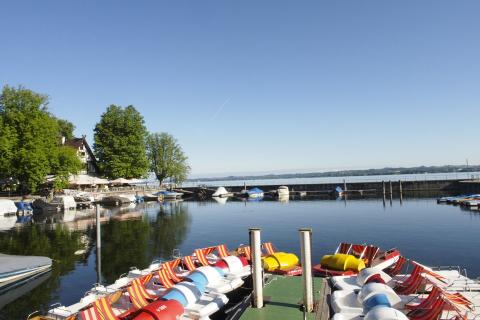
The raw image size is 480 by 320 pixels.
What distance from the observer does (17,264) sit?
2320 cm

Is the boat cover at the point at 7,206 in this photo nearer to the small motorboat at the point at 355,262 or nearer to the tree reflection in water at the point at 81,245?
the tree reflection in water at the point at 81,245

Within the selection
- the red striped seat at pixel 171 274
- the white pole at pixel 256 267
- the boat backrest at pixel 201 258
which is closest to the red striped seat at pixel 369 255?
the boat backrest at pixel 201 258

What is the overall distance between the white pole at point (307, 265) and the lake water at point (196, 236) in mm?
12485

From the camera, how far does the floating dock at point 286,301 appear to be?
12.9 metres

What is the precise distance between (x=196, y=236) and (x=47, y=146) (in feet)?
127

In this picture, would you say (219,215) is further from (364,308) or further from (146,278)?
(364,308)

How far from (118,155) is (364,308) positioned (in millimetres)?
76396

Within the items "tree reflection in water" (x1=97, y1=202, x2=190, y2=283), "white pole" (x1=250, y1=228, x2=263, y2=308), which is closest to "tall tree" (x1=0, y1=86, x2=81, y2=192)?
"tree reflection in water" (x1=97, y1=202, x2=190, y2=283)

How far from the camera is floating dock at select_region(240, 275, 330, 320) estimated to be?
1288 centimetres

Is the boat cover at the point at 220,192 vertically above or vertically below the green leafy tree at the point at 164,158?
below

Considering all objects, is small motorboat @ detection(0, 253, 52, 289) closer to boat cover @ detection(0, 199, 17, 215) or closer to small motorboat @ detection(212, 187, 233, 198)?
boat cover @ detection(0, 199, 17, 215)

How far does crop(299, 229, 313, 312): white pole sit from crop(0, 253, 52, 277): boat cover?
18.5m

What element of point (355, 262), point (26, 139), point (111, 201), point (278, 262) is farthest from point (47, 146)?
point (355, 262)

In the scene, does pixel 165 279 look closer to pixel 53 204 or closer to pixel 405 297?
pixel 405 297
